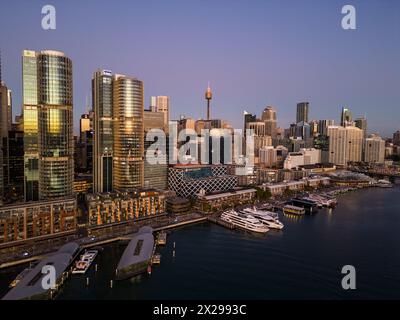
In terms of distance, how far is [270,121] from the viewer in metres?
64.6

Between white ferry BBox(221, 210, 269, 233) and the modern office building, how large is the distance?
29.0 feet

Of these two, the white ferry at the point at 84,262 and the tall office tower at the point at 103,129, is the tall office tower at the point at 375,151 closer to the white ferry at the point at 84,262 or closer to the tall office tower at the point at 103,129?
the tall office tower at the point at 103,129

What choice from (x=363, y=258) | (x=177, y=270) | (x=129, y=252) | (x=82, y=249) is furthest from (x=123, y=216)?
(x=363, y=258)

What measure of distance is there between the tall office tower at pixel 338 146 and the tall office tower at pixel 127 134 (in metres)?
37.3

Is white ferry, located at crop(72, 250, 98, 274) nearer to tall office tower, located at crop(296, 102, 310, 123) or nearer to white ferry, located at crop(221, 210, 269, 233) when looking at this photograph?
white ferry, located at crop(221, 210, 269, 233)

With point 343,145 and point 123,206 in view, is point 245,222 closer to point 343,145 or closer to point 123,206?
point 123,206

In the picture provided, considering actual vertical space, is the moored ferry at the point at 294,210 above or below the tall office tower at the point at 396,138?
below

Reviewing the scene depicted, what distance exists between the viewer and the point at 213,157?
114 ft

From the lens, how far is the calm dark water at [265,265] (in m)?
8.61

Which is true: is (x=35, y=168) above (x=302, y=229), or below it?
above

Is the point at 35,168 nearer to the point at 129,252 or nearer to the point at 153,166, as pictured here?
the point at 153,166

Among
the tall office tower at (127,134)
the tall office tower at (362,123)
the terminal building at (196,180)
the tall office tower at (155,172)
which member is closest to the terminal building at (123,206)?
the tall office tower at (127,134)

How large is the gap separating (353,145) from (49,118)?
4694cm

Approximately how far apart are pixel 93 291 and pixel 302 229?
10537mm
